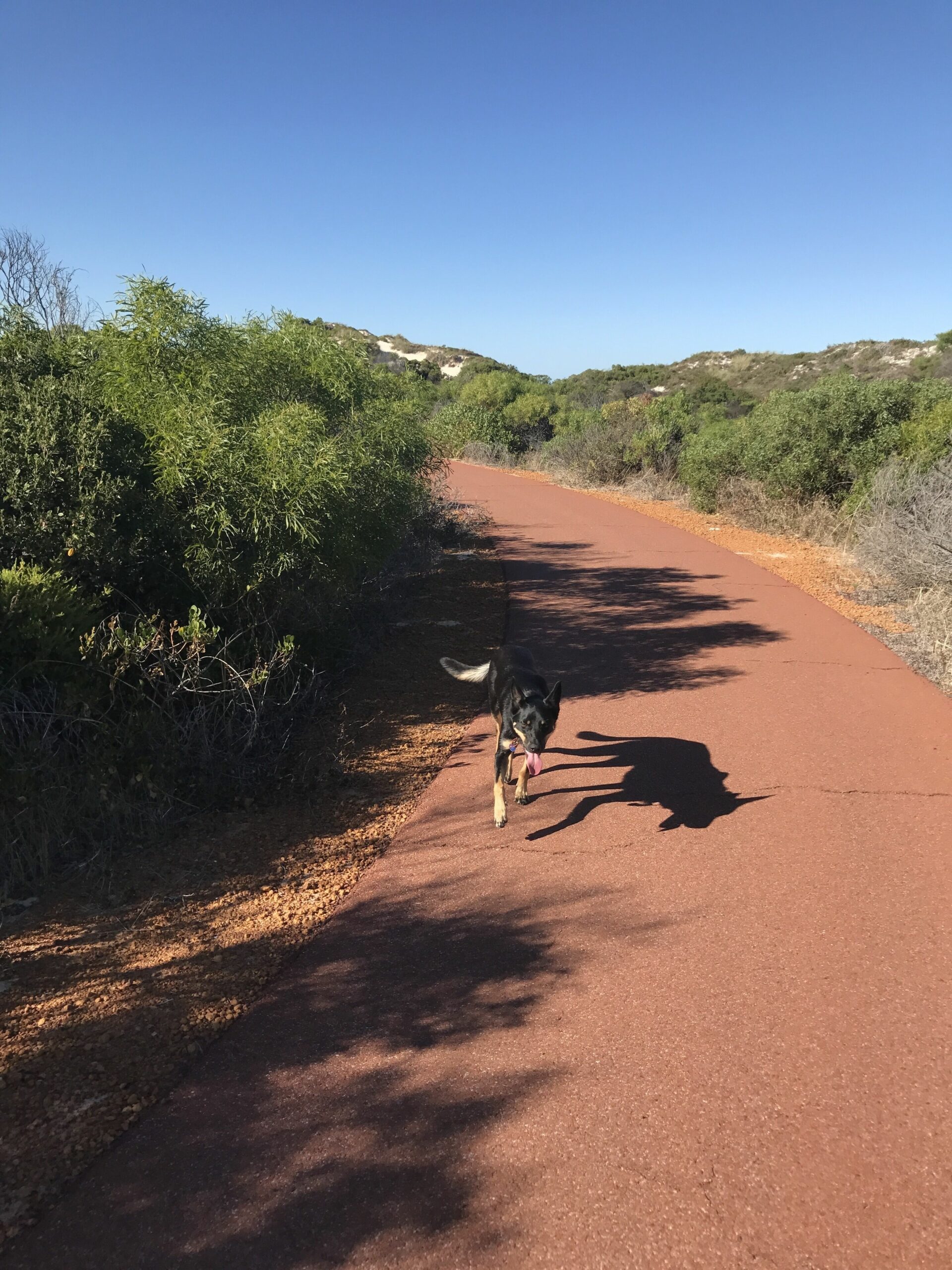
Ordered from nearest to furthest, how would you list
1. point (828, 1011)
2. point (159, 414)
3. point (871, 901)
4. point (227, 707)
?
point (828, 1011)
point (871, 901)
point (227, 707)
point (159, 414)

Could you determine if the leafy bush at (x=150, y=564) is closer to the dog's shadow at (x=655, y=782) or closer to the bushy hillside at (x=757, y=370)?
the dog's shadow at (x=655, y=782)

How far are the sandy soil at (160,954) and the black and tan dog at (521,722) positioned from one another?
75 centimetres

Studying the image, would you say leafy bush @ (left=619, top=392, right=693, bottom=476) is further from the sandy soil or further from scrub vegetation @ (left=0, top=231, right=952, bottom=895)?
the sandy soil

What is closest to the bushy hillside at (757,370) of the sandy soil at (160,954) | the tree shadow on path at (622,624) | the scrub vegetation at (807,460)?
the scrub vegetation at (807,460)

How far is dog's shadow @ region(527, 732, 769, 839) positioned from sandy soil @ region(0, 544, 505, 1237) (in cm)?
113

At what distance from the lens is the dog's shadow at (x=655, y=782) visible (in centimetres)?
580

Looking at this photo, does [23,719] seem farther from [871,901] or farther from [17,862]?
[871,901]

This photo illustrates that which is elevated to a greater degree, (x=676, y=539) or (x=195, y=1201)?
(x=676, y=539)

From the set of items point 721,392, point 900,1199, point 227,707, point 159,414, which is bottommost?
point 900,1199

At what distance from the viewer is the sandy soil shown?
126 inches

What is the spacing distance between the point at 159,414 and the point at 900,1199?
6519 millimetres

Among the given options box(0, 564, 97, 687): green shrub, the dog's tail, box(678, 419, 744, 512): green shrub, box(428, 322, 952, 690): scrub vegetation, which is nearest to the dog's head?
the dog's tail

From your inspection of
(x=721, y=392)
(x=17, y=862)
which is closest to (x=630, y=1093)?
(x=17, y=862)

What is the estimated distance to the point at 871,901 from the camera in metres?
4.71
